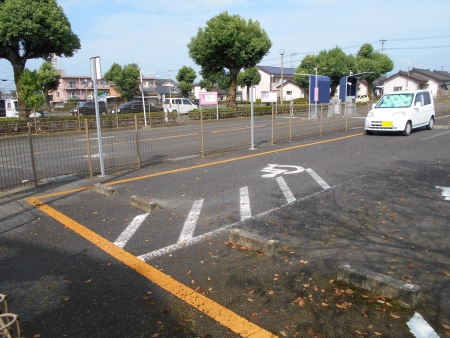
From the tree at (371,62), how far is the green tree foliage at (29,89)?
46.9 m

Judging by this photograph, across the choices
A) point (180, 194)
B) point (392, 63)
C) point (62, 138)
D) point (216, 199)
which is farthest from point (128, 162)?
point (392, 63)

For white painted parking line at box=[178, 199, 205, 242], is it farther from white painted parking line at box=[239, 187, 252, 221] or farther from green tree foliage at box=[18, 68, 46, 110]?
green tree foliage at box=[18, 68, 46, 110]

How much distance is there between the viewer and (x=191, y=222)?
17.4ft

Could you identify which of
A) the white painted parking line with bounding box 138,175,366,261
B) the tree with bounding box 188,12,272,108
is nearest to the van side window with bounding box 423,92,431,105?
the white painted parking line with bounding box 138,175,366,261

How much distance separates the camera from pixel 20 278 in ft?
12.2

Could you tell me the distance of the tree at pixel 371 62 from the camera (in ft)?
176

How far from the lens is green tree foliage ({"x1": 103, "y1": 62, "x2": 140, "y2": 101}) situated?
5806 cm

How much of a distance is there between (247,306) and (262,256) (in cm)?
101

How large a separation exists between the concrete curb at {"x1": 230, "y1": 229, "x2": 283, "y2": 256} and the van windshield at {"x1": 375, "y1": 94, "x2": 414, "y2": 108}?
13098 millimetres

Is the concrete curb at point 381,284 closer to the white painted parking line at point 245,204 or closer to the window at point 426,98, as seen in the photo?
the white painted parking line at point 245,204

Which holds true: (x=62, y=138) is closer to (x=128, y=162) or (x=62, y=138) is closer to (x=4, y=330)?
(x=128, y=162)

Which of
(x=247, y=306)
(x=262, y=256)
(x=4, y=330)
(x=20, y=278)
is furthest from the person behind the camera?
(x=262, y=256)

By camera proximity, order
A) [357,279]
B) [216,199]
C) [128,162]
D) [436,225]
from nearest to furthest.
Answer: [357,279], [436,225], [216,199], [128,162]

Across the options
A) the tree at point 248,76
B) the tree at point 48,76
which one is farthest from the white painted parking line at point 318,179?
the tree at point 248,76
